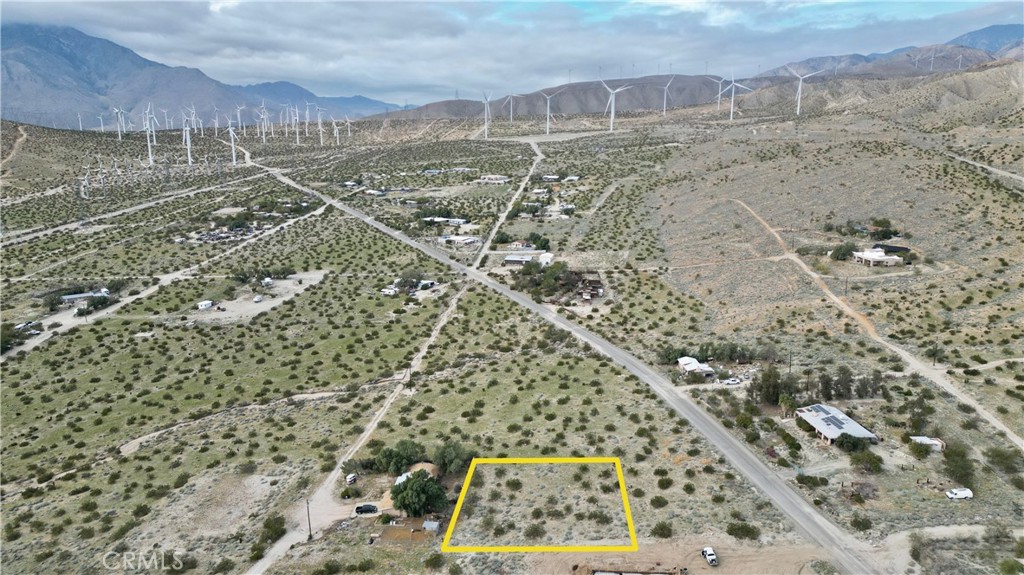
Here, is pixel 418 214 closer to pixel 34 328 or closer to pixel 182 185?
pixel 34 328

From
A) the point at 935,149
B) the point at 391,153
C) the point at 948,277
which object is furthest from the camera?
the point at 391,153

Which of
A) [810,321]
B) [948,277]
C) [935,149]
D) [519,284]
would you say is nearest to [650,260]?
[519,284]

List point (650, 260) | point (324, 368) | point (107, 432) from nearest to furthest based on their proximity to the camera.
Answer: point (107, 432) → point (324, 368) → point (650, 260)

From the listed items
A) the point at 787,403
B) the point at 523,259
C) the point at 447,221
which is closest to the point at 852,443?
the point at 787,403

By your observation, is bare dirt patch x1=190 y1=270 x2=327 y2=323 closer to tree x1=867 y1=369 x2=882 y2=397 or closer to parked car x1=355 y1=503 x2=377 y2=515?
parked car x1=355 y1=503 x2=377 y2=515

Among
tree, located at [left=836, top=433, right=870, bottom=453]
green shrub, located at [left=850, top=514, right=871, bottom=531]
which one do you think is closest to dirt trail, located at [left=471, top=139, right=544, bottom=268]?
tree, located at [left=836, top=433, right=870, bottom=453]

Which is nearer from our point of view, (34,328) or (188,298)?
(34,328)
